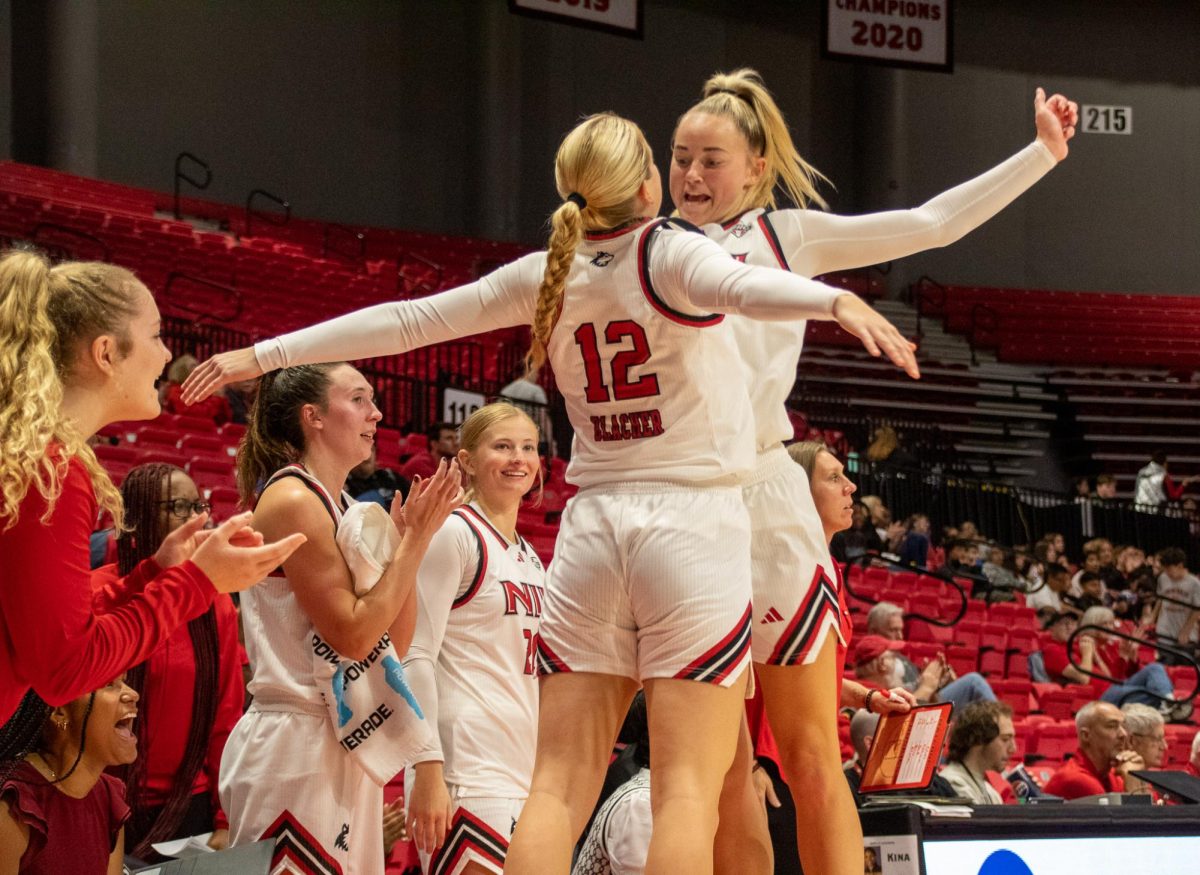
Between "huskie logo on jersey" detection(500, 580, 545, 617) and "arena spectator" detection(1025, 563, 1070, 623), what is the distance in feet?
29.0

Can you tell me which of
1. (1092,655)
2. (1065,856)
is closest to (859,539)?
(1092,655)

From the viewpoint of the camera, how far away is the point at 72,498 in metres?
2.10

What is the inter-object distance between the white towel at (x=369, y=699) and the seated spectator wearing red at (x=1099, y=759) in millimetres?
3925

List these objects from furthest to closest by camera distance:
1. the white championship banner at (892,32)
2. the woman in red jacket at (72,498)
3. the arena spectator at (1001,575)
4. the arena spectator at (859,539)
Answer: the white championship banner at (892,32) < the arena spectator at (1001,575) < the arena spectator at (859,539) < the woman in red jacket at (72,498)

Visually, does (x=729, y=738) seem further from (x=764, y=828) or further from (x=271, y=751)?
(x=271, y=751)

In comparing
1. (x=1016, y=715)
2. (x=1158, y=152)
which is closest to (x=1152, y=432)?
(x=1158, y=152)

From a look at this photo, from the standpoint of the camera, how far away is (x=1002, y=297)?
2119 cm

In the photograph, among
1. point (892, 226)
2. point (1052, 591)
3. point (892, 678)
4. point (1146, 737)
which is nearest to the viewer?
point (892, 226)

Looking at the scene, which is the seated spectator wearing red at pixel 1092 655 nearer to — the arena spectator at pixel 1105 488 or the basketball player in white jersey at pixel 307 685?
the arena spectator at pixel 1105 488

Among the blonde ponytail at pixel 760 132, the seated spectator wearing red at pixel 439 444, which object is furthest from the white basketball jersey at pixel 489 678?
the seated spectator wearing red at pixel 439 444

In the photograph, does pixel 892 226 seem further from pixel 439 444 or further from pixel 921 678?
pixel 439 444

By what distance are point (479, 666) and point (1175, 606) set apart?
9853mm

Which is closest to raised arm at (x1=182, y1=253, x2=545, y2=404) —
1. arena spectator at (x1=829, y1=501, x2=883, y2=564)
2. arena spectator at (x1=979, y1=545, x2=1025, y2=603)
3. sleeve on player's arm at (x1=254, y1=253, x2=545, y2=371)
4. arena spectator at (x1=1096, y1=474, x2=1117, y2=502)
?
sleeve on player's arm at (x1=254, y1=253, x2=545, y2=371)

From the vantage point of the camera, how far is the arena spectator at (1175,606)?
11469mm
